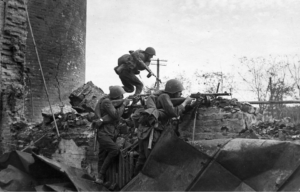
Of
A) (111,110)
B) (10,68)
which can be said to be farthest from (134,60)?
(10,68)

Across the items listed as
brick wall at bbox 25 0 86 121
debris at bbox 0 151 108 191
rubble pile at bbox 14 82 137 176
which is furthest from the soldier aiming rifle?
brick wall at bbox 25 0 86 121

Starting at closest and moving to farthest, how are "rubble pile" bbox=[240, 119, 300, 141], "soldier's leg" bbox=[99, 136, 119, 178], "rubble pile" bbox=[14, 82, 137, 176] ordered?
"soldier's leg" bbox=[99, 136, 119, 178] < "rubble pile" bbox=[240, 119, 300, 141] < "rubble pile" bbox=[14, 82, 137, 176]

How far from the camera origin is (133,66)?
7922 mm

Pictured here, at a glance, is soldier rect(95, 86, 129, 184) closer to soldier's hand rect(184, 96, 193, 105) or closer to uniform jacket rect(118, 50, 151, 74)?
soldier's hand rect(184, 96, 193, 105)

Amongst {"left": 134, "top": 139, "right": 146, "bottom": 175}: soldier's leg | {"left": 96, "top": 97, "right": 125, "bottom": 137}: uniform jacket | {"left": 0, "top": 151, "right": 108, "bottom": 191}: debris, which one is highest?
{"left": 96, "top": 97, "right": 125, "bottom": 137}: uniform jacket

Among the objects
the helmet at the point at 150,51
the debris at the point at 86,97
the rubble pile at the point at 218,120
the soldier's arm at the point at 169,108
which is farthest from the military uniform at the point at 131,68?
the debris at the point at 86,97

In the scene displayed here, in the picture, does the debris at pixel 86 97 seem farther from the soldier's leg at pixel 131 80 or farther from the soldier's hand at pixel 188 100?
the soldier's hand at pixel 188 100

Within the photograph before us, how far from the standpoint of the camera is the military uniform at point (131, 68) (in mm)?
7844

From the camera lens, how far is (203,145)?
431 centimetres

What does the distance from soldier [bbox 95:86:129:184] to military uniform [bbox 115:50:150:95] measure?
170 centimetres

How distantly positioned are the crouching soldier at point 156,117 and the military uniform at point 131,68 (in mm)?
2381

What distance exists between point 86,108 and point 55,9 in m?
7.80

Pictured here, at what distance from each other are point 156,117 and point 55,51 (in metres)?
12.8

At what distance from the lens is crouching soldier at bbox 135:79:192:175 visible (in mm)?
5293
